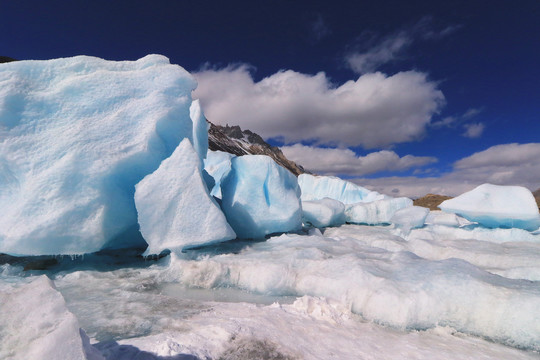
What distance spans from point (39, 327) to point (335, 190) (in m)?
17.8

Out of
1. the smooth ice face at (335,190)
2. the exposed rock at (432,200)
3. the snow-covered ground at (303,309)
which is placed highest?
the exposed rock at (432,200)

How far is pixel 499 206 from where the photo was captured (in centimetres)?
841

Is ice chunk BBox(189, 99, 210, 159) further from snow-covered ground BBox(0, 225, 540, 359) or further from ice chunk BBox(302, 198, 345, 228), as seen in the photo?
ice chunk BBox(302, 198, 345, 228)

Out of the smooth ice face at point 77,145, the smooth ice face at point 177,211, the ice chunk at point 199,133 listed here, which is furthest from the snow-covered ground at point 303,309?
the ice chunk at point 199,133

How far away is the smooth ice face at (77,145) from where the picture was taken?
5.19 meters

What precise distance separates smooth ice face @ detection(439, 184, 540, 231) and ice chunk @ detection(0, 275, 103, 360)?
9.49 metres

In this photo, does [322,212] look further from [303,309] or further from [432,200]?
[432,200]

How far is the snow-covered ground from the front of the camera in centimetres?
258

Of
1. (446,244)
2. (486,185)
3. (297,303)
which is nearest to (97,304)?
(297,303)

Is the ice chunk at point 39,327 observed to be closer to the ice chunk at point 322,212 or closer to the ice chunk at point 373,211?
the ice chunk at point 322,212

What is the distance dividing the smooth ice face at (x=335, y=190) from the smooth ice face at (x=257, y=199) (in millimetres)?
10862

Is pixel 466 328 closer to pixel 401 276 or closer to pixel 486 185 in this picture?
pixel 401 276

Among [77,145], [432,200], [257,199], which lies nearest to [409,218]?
[257,199]

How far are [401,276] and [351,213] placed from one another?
9.52 meters
